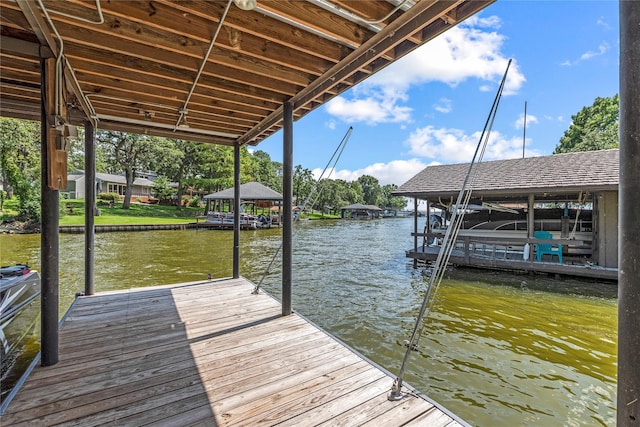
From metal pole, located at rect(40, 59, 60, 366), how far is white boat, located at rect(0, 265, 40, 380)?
2.37ft

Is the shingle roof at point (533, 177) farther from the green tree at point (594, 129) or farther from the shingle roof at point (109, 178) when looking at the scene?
the shingle roof at point (109, 178)

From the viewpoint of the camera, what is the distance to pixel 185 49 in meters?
2.12

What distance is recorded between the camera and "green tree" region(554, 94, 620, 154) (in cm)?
2030

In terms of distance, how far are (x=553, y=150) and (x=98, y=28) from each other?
3767cm

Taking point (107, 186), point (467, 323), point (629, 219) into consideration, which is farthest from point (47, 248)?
point (107, 186)

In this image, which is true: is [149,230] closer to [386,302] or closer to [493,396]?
[386,302]

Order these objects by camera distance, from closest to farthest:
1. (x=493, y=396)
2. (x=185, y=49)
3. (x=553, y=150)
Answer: (x=185, y=49) < (x=493, y=396) < (x=553, y=150)

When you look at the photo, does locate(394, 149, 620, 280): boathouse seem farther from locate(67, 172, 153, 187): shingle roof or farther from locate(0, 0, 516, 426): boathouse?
locate(67, 172, 153, 187): shingle roof

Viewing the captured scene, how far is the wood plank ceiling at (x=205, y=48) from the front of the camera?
1751 millimetres

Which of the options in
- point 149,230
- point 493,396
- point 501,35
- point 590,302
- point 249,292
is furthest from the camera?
point 149,230

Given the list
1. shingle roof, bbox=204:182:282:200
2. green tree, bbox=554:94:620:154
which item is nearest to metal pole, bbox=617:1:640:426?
shingle roof, bbox=204:182:282:200

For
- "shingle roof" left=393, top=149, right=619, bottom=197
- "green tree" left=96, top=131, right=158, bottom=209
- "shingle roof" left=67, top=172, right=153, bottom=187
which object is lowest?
"shingle roof" left=393, top=149, right=619, bottom=197

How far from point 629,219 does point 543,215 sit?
34.6ft

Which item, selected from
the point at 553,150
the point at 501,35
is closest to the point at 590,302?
the point at 501,35
